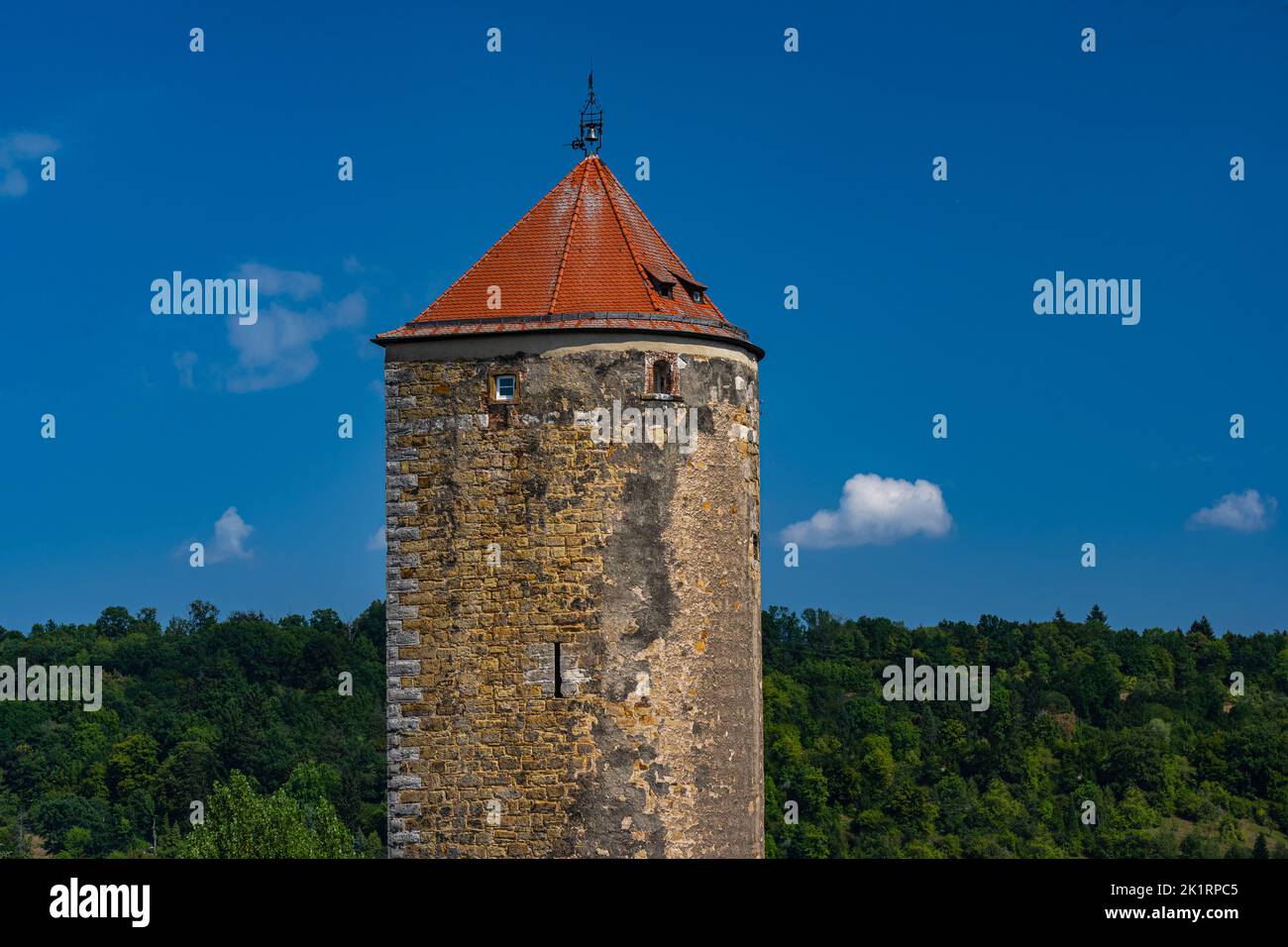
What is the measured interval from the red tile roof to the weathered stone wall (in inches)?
15.8

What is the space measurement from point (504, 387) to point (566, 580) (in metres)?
2.69

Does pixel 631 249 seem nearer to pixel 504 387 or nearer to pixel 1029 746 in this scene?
pixel 504 387

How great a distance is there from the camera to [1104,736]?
103 m

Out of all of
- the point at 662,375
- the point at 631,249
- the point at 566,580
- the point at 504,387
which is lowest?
the point at 566,580

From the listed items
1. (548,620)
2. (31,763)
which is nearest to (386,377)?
(548,620)

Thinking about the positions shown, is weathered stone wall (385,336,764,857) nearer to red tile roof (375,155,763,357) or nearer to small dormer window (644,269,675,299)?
red tile roof (375,155,763,357)

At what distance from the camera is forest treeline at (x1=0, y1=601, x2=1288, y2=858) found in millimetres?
93188

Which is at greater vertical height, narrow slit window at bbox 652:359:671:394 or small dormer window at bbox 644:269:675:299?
small dormer window at bbox 644:269:675:299

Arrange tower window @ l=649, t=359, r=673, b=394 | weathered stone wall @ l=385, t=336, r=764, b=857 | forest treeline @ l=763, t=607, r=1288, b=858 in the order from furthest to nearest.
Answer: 1. forest treeline @ l=763, t=607, r=1288, b=858
2. tower window @ l=649, t=359, r=673, b=394
3. weathered stone wall @ l=385, t=336, r=764, b=857

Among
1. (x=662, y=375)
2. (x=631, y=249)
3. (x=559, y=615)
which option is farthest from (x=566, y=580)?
(x=631, y=249)

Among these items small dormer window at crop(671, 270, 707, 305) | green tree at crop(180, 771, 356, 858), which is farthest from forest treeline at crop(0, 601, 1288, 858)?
small dormer window at crop(671, 270, 707, 305)

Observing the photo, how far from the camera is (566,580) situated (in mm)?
28484
